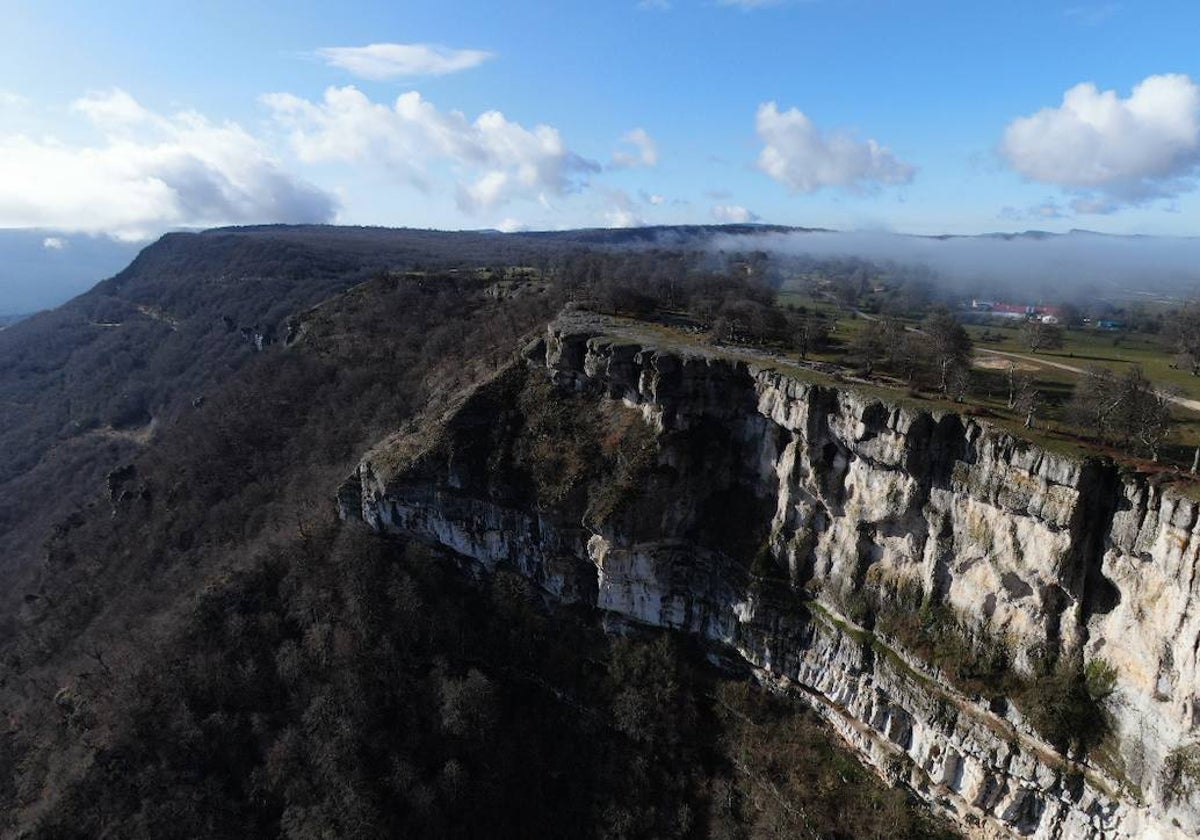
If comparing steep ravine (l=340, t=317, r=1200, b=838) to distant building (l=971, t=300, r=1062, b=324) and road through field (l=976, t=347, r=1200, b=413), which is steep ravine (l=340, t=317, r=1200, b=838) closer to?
road through field (l=976, t=347, r=1200, b=413)

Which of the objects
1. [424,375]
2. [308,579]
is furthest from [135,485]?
[308,579]

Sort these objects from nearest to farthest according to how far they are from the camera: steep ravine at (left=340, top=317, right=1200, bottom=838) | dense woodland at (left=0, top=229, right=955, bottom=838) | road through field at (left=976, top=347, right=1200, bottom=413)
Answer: steep ravine at (left=340, top=317, right=1200, bottom=838) < road through field at (left=976, top=347, right=1200, bottom=413) < dense woodland at (left=0, top=229, right=955, bottom=838)

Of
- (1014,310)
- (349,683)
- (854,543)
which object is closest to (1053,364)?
(854,543)

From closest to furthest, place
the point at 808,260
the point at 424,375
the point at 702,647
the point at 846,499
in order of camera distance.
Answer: the point at 846,499, the point at 702,647, the point at 424,375, the point at 808,260

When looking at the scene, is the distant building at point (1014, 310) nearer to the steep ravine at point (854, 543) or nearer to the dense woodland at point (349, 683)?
the dense woodland at point (349, 683)

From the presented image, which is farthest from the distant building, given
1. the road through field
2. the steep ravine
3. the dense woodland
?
Answer: the steep ravine

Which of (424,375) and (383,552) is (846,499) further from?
(424,375)
